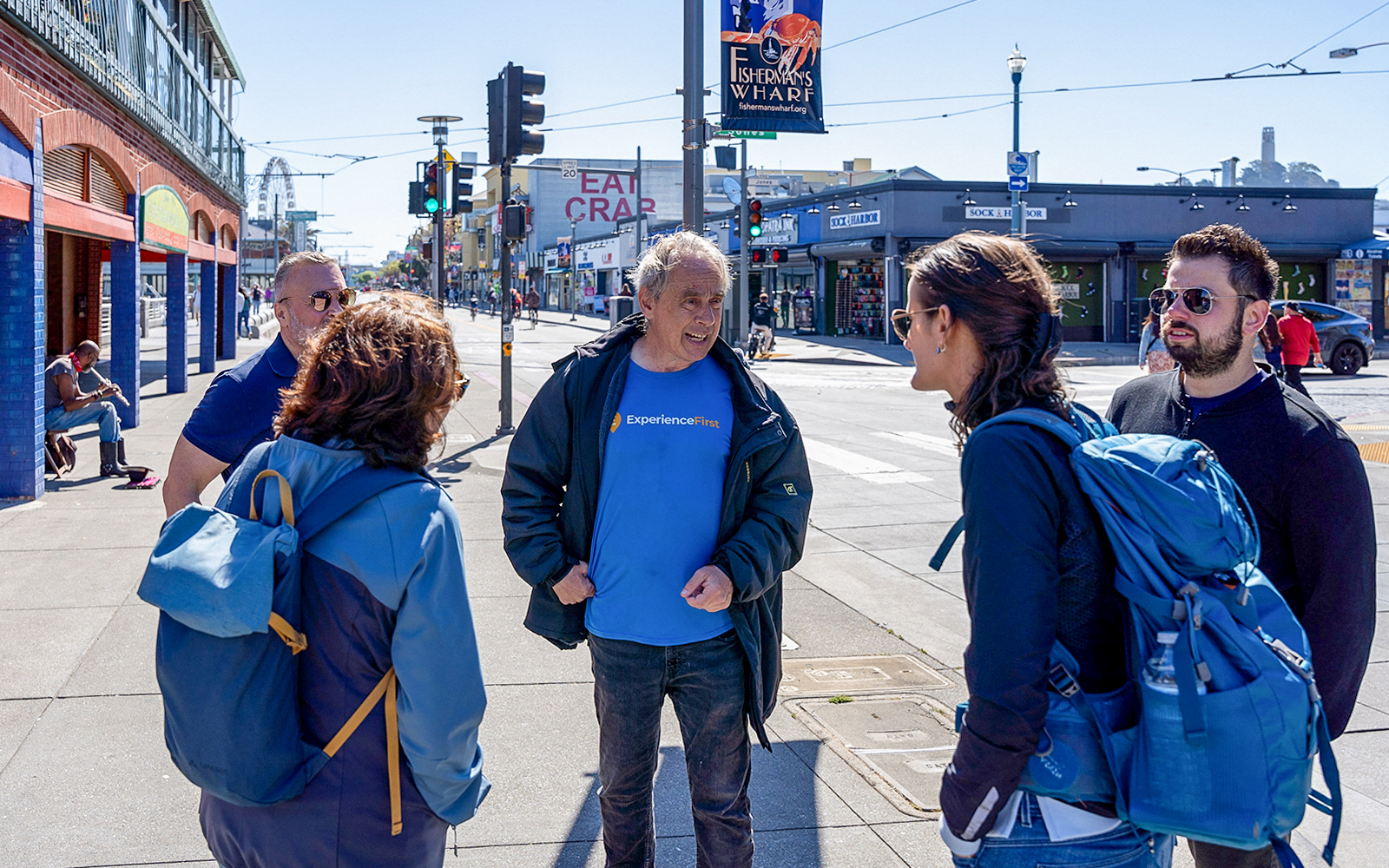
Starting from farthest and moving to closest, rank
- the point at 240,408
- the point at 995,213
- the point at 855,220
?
the point at 855,220
the point at 995,213
the point at 240,408

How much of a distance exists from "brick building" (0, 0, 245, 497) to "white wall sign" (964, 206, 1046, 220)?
21034mm

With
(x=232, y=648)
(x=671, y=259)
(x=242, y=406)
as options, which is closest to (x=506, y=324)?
(x=242, y=406)

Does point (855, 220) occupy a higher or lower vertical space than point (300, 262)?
higher

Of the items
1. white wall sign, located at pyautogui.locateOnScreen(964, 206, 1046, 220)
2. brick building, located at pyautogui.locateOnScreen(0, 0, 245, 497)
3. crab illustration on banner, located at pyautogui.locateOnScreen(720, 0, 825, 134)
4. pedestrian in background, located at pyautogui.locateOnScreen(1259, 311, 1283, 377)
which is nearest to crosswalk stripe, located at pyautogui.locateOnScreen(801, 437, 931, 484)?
pedestrian in background, located at pyautogui.locateOnScreen(1259, 311, 1283, 377)

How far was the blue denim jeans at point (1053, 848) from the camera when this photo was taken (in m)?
2.00

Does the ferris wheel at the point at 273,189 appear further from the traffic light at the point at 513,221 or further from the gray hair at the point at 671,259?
the gray hair at the point at 671,259

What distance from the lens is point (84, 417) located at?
412 inches

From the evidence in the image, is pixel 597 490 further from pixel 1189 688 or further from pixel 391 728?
pixel 1189 688

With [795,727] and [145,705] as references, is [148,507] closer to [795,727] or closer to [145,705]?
[145,705]

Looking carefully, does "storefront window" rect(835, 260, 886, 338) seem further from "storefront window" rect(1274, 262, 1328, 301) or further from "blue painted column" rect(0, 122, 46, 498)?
"blue painted column" rect(0, 122, 46, 498)


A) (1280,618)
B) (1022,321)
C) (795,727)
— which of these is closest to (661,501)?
(1022,321)

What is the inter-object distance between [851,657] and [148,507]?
6.35 metres

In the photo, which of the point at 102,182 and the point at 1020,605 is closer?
the point at 1020,605

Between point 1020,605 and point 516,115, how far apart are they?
11318mm
